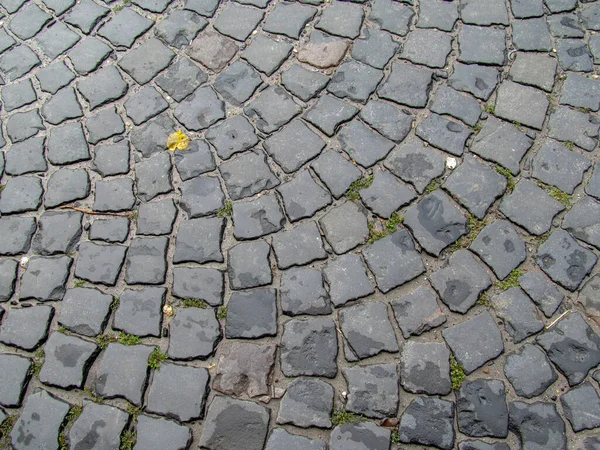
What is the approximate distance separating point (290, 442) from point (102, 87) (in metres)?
2.76

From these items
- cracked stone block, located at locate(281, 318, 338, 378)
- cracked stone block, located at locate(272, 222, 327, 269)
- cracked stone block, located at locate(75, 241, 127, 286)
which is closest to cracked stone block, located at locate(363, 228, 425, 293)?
cracked stone block, located at locate(272, 222, 327, 269)

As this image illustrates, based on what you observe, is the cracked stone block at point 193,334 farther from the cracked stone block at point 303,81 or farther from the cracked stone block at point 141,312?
the cracked stone block at point 303,81

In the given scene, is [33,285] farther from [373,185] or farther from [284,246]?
[373,185]

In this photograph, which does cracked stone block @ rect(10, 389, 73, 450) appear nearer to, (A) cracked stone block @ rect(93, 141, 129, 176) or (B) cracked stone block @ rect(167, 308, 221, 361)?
(B) cracked stone block @ rect(167, 308, 221, 361)

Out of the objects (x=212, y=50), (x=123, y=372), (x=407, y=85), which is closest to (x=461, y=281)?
(x=407, y=85)

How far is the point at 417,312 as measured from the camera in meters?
3.13

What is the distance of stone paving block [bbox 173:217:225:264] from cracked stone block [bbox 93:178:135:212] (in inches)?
16.0

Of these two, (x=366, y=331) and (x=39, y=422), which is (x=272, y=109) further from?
(x=39, y=422)

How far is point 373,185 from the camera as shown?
354 cm

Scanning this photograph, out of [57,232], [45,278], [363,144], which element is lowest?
[45,278]

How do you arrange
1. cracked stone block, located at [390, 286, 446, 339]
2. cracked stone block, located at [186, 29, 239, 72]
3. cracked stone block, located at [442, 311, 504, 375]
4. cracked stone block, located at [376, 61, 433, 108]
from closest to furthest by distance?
cracked stone block, located at [442, 311, 504, 375], cracked stone block, located at [390, 286, 446, 339], cracked stone block, located at [376, 61, 433, 108], cracked stone block, located at [186, 29, 239, 72]

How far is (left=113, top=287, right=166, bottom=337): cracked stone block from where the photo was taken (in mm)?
3172

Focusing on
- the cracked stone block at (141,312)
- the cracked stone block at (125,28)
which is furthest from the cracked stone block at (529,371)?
the cracked stone block at (125,28)

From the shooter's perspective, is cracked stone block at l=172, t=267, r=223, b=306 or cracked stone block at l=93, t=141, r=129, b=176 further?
cracked stone block at l=93, t=141, r=129, b=176
